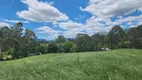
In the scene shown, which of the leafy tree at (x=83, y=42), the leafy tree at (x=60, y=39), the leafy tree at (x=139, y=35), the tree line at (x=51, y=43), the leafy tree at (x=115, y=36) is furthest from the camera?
the leafy tree at (x=60, y=39)

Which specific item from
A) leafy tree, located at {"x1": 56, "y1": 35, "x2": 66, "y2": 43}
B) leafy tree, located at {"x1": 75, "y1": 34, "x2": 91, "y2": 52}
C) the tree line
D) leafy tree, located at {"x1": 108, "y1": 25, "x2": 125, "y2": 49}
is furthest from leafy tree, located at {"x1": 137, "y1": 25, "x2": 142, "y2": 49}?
leafy tree, located at {"x1": 56, "y1": 35, "x2": 66, "y2": 43}

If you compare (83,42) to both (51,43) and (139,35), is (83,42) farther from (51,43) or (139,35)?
(139,35)

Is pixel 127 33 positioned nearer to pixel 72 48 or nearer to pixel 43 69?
pixel 72 48

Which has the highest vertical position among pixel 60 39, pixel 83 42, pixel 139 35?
pixel 60 39

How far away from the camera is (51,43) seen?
5859 cm

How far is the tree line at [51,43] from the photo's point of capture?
46656mm

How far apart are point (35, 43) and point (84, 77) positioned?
174 ft

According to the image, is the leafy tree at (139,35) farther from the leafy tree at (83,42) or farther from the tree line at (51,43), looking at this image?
the leafy tree at (83,42)

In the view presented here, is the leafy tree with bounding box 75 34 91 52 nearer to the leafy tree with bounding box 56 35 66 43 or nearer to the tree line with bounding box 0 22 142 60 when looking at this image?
the tree line with bounding box 0 22 142 60

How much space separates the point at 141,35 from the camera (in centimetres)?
5672

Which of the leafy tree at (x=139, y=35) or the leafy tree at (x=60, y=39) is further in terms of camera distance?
the leafy tree at (x=60, y=39)

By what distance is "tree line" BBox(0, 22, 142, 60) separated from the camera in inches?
1837

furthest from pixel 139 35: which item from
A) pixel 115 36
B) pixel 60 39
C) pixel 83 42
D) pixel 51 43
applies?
pixel 60 39

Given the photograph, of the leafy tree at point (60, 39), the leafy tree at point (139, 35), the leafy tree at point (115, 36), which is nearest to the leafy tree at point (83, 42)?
the leafy tree at point (115, 36)
